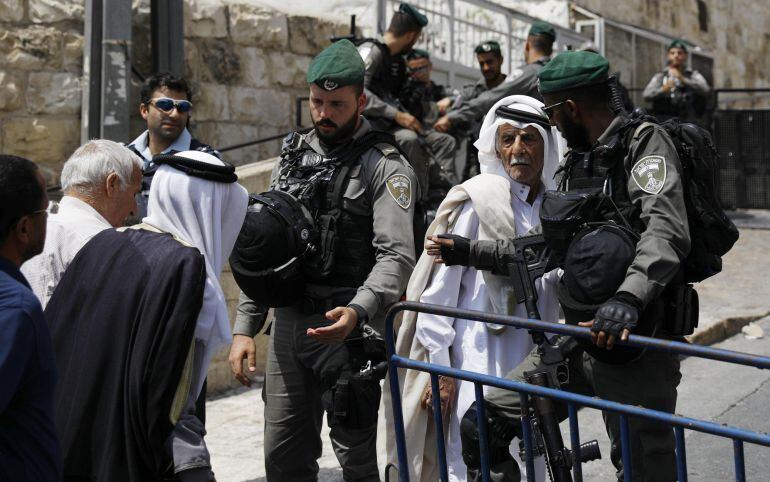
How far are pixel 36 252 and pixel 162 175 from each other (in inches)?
30.5

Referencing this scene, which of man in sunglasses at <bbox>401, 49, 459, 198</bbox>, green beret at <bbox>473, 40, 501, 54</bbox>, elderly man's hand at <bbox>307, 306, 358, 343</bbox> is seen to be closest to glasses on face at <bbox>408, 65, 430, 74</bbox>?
man in sunglasses at <bbox>401, 49, 459, 198</bbox>

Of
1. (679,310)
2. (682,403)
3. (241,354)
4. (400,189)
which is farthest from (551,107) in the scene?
(682,403)

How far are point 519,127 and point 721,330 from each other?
4.53 m

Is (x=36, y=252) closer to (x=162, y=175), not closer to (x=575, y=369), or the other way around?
(x=162, y=175)

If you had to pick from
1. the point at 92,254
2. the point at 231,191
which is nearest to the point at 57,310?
the point at 92,254

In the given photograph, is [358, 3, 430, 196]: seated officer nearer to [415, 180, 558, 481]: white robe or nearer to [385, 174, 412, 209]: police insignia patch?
[415, 180, 558, 481]: white robe

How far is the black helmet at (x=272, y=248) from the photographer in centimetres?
407

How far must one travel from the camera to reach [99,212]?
3.79 m

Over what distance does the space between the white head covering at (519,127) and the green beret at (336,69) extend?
554mm

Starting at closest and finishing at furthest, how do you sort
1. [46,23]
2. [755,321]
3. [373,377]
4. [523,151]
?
1. [373,377]
2. [523,151]
3. [46,23]
4. [755,321]

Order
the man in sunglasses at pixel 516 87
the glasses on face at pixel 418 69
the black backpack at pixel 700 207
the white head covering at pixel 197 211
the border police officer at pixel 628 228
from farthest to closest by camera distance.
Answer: the glasses on face at pixel 418 69 → the man in sunglasses at pixel 516 87 → the black backpack at pixel 700 207 → the border police officer at pixel 628 228 → the white head covering at pixel 197 211

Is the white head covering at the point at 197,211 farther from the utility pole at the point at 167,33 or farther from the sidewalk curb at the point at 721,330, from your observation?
the sidewalk curb at the point at 721,330

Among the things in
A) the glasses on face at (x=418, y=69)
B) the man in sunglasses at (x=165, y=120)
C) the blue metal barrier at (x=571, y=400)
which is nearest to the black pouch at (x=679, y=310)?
the blue metal barrier at (x=571, y=400)

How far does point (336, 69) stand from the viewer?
4262 mm
